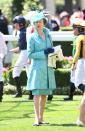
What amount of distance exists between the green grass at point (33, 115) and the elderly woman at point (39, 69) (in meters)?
0.33

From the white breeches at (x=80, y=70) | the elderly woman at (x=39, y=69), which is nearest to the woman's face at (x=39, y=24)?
the elderly woman at (x=39, y=69)

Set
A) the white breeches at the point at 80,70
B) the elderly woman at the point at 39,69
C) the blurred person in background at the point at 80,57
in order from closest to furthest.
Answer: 1. the elderly woman at the point at 39,69
2. the blurred person in background at the point at 80,57
3. the white breeches at the point at 80,70

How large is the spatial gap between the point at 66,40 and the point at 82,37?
13.0 ft

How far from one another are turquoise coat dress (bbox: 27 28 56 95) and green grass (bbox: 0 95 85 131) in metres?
0.52

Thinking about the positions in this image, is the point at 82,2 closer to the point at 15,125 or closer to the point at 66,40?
the point at 66,40

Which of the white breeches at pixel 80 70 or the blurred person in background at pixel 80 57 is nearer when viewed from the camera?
the blurred person in background at pixel 80 57

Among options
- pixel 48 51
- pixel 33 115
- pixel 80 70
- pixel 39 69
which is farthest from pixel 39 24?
pixel 33 115

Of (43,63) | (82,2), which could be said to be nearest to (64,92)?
(43,63)

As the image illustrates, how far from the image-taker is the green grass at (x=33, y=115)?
28.1 ft

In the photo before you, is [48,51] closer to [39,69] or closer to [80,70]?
[39,69]

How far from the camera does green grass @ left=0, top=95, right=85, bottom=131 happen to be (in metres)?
8.57

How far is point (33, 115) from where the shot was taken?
9898mm

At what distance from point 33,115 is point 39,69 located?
1246mm

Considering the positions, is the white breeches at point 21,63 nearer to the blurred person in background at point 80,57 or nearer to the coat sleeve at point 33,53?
the blurred person in background at point 80,57
